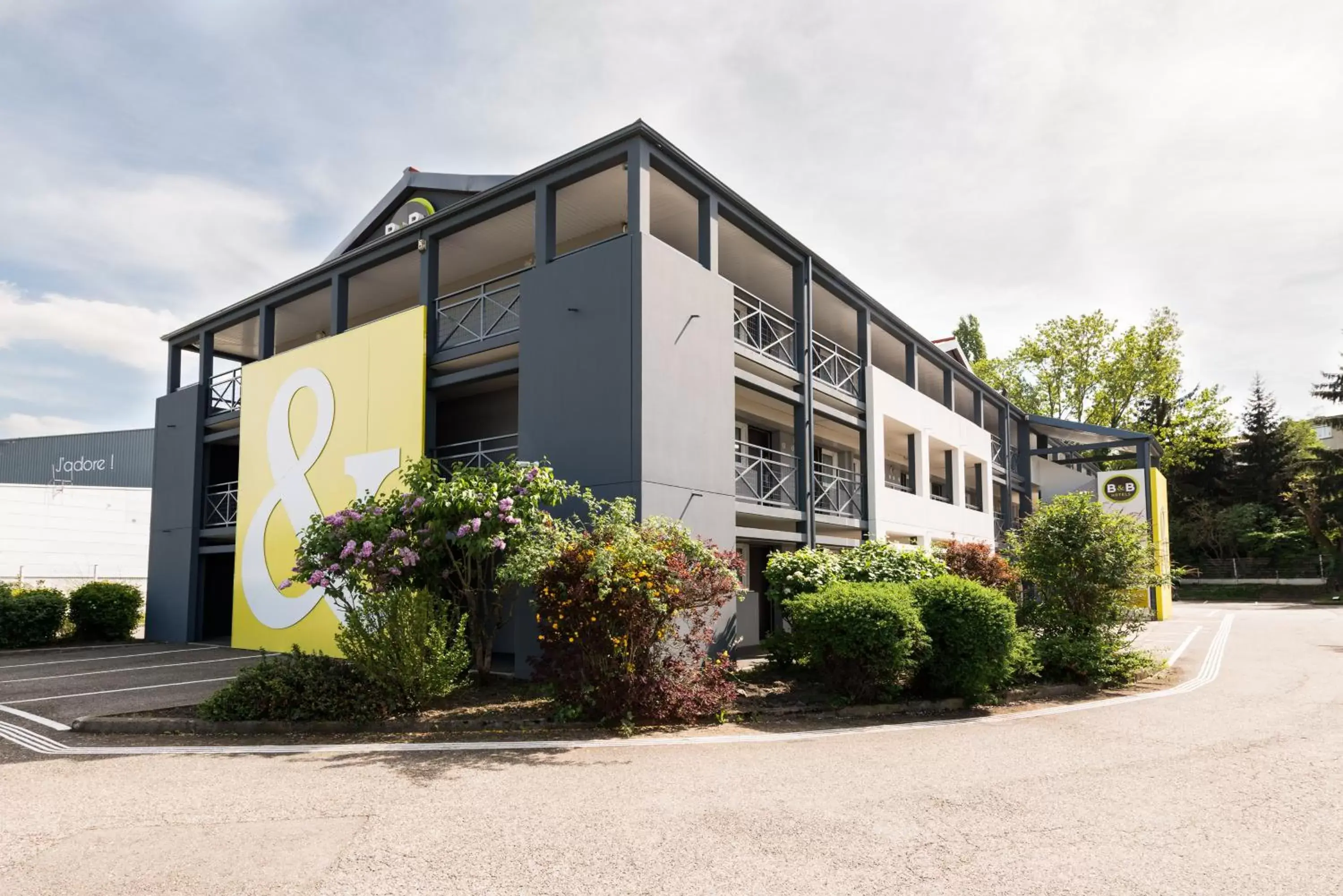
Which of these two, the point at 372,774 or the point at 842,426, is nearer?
the point at 372,774

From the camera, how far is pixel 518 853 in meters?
4.68

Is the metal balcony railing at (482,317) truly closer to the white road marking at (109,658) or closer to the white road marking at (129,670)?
the white road marking at (129,670)

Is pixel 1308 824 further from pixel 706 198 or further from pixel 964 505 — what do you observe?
pixel 964 505

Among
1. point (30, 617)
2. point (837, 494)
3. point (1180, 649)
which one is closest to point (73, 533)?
point (30, 617)

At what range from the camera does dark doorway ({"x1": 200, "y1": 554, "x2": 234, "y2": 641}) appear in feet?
61.6

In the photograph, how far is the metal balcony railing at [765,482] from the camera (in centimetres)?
1381

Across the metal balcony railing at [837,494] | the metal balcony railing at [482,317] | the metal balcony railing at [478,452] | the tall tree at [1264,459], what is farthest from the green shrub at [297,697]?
the tall tree at [1264,459]

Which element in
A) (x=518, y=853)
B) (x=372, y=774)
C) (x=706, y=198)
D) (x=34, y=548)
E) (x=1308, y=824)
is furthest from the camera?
(x=34, y=548)

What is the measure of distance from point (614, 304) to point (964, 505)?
14.4 meters

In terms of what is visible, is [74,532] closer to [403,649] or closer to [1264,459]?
[403,649]

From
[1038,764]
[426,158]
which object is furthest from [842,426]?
[1038,764]

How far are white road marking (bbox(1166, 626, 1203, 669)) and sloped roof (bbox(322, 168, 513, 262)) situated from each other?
14007 millimetres

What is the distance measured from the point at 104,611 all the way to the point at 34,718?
36.0 feet

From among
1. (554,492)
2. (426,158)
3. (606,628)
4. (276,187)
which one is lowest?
(606,628)
